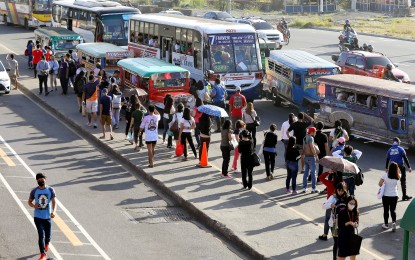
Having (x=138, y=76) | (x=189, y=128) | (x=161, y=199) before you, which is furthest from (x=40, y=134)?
(x=161, y=199)

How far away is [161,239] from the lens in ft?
57.9

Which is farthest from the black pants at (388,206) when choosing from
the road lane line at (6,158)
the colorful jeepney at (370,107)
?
the road lane line at (6,158)

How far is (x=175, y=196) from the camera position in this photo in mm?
20562

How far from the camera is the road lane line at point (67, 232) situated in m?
17.2

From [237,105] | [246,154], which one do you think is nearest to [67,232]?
[246,154]

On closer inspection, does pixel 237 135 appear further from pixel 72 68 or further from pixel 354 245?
pixel 72 68

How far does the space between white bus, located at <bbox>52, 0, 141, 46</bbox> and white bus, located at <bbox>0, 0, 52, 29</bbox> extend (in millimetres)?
9502

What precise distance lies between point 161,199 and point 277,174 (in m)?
3.44

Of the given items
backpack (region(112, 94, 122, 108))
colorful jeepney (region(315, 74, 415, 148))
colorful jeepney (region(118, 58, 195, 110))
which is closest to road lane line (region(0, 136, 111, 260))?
backpack (region(112, 94, 122, 108))

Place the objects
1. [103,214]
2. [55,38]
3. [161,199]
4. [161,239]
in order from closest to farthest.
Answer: [161,239], [103,214], [161,199], [55,38]

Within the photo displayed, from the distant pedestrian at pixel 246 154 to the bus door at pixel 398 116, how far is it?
605 centimetres

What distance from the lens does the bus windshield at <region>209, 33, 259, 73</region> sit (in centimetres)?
3172

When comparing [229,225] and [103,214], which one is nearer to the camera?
[229,225]

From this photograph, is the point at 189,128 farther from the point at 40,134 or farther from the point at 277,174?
the point at 40,134
